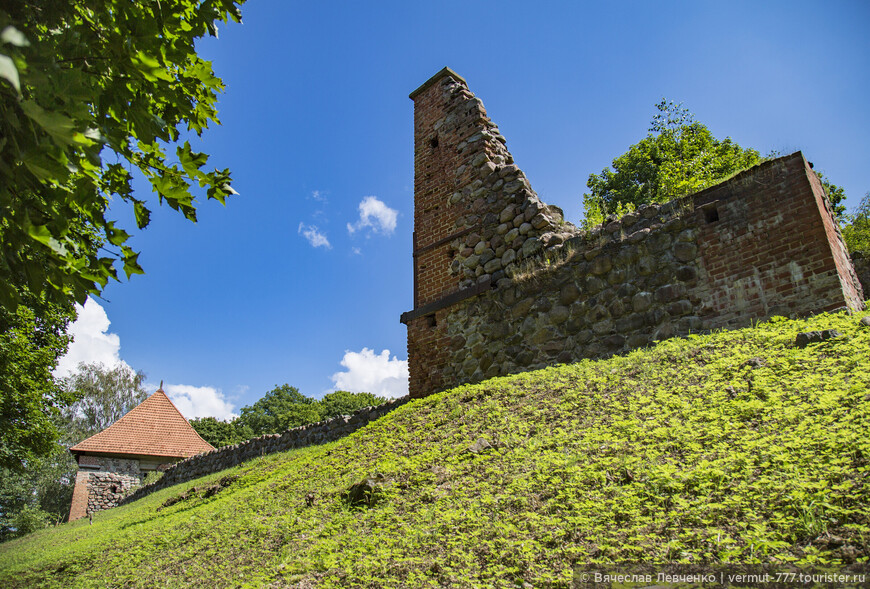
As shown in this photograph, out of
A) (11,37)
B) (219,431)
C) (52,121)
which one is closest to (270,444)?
(52,121)

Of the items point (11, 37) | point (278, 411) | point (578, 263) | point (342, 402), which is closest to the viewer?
point (11, 37)

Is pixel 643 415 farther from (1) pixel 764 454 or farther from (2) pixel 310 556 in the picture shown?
(2) pixel 310 556

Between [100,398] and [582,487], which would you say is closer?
[582,487]

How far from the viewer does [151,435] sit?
23.3m

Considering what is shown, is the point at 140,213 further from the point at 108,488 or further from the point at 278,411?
the point at 278,411

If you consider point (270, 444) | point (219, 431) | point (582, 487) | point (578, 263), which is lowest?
point (582, 487)

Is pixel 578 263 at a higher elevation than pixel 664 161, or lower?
lower

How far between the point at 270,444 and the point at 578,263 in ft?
32.2

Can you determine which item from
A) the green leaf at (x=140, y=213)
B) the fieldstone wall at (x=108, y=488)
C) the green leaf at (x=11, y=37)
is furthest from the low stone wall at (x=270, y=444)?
the green leaf at (x=11, y=37)

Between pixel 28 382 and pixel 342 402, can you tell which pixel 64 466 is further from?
pixel 28 382

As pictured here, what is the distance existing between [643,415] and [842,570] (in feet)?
7.59

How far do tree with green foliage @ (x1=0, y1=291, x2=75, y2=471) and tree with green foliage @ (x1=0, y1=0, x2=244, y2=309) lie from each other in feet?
42.5

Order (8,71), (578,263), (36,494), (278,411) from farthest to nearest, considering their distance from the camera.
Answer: (278,411) → (36,494) → (578,263) → (8,71)

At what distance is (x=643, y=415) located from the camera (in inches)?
178
